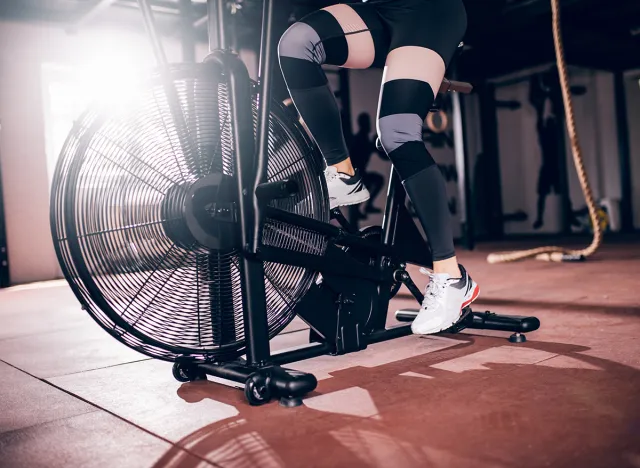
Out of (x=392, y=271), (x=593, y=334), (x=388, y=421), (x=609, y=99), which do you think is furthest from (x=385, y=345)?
(x=609, y=99)

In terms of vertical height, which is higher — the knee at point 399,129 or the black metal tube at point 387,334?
the knee at point 399,129

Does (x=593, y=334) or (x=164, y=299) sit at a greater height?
(x=164, y=299)

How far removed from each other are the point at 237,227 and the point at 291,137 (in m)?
0.35

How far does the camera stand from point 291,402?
138cm

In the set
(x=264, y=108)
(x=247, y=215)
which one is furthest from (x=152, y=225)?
(x=264, y=108)

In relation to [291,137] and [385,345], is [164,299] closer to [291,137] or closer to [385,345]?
[291,137]

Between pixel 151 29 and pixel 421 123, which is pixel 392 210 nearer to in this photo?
pixel 421 123

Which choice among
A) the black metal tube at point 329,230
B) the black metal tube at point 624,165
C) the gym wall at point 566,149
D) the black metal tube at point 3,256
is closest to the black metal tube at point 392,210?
the black metal tube at point 329,230

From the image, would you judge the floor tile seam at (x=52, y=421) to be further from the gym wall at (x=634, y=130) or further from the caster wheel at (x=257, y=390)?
the gym wall at (x=634, y=130)

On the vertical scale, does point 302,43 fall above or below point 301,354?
above

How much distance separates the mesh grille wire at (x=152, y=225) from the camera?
1.38 meters

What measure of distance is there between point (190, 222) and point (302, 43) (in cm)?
61

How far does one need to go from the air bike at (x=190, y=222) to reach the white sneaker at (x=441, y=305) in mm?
330

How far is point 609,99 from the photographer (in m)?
8.78
